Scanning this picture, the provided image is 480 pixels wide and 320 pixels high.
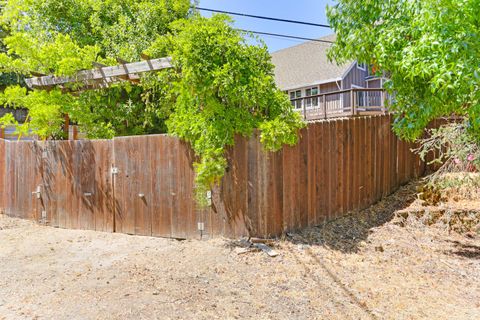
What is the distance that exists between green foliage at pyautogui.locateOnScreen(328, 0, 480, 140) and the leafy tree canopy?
1.29m

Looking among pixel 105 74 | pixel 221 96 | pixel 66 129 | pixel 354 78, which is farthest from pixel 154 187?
pixel 354 78

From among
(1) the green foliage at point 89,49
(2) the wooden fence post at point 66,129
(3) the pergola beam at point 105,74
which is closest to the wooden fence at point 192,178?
(2) the wooden fence post at point 66,129

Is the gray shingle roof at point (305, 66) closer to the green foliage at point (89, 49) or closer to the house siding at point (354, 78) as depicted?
the house siding at point (354, 78)

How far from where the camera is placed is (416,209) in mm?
6309

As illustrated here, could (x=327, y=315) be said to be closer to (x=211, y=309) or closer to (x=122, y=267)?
(x=211, y=309)

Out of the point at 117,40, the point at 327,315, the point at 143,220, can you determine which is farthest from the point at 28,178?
the point at 327,315

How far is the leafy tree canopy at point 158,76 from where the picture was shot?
16.0 ft

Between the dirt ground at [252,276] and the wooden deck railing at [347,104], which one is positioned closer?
the dirt ground at [252,276]

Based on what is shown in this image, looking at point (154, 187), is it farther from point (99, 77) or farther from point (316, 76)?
point (316, 76)

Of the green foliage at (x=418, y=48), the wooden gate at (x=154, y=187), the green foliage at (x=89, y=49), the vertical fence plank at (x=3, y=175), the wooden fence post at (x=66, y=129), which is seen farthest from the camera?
the vertical fence plank at (x=3, y=175)

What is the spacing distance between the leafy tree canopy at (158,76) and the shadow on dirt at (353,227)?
149 cm

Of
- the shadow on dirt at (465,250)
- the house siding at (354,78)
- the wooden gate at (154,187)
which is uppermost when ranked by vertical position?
the house siding at (354,78)

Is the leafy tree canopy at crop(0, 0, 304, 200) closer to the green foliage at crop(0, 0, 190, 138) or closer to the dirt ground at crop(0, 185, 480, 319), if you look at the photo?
the green foliage at crop(0, 0, 190, 138)

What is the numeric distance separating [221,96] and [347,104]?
13.8m
